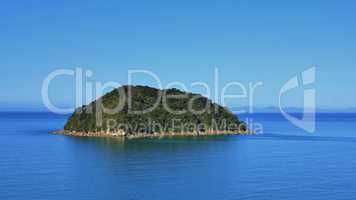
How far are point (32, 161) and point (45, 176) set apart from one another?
19.4 meters

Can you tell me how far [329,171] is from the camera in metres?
80.9

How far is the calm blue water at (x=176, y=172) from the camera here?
61656mm

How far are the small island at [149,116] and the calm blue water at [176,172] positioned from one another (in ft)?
142

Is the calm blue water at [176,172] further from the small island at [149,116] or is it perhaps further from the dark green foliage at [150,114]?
the dark green foliage at [150,114]

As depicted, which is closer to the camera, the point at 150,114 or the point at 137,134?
the point at 137,134

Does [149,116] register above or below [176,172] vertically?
above

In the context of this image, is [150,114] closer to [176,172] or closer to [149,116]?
[149,116]

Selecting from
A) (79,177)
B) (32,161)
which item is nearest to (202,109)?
(32,161)

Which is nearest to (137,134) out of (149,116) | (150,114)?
(149,116)

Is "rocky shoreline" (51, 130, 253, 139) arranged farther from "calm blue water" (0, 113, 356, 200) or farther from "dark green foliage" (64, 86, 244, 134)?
"calm blue water" (0, 113, 356, 200)

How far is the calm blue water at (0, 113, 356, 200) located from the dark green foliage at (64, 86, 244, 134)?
44730 millimetres

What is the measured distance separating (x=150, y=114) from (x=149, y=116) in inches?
60.2

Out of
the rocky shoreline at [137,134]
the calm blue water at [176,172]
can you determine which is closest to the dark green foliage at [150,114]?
the rocky shoreline at [137,134]

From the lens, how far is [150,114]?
175125 mm
